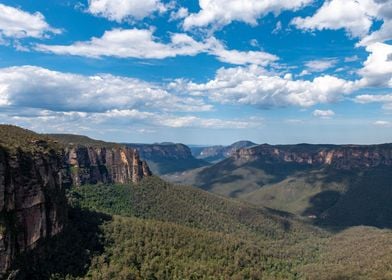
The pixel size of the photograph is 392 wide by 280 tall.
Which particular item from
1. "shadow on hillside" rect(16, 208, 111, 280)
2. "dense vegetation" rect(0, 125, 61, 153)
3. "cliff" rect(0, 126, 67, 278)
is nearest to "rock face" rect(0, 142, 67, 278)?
"cliff" rect(0, 126, 67, 278)

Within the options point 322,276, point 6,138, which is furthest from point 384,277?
point 6,138

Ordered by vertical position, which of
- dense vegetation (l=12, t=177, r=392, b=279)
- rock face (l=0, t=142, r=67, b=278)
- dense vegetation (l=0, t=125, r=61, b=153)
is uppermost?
dense vegetation (l=0, t=125, r=61, b=153)

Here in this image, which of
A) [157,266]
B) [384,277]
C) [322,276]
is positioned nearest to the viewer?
[157,266]

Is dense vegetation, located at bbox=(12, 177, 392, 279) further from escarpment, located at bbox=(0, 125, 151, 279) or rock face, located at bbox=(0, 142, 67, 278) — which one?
rock face, located at bbox=(0, 142, 67, 278)

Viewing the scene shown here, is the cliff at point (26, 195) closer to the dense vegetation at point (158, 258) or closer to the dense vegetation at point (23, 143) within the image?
the dense vegetation at point (23, 143)

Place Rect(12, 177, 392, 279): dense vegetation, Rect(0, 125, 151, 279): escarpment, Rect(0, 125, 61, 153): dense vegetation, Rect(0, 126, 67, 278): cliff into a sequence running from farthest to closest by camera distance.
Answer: Rect(12, 177, 392, 279): dense vegetation
Rect(0, 125, 61, 153): dense vegetation
Rect(0, 126, 67, 278): cliff
Rect(0, 125, 151, 279): escarpment

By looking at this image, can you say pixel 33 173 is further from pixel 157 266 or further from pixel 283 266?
pixel 283 266

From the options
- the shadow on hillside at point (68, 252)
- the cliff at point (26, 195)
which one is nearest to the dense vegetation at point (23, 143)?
the cliff at point (26, 195)

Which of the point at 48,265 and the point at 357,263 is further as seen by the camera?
the point at 357,263
